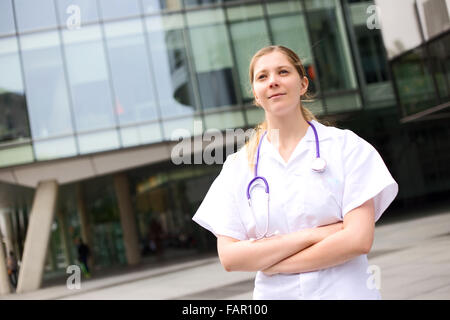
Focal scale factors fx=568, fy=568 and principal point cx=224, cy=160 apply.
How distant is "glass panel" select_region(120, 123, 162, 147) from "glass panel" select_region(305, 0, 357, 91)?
6.16m

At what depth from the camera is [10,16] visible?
19016mm

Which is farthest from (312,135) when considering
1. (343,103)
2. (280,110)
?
(343,103)

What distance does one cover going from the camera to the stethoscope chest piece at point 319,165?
5.75ft

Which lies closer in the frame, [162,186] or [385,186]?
[385,186]

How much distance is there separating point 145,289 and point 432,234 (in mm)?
7029

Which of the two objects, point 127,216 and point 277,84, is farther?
point 127,216

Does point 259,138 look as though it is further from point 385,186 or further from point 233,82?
point 233,82

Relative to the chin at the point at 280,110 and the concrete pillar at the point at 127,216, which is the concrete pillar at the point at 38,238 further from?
the chin at the point at 280,110

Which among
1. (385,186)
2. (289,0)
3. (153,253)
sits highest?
(289,0)

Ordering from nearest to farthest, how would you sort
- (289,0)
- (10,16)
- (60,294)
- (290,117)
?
(290,117) < (60,294) < (10,16) < (289,0)

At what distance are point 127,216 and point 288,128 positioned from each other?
23726 millimetres

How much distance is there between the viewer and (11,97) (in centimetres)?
1920

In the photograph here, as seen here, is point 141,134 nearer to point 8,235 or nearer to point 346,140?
point 8,235
